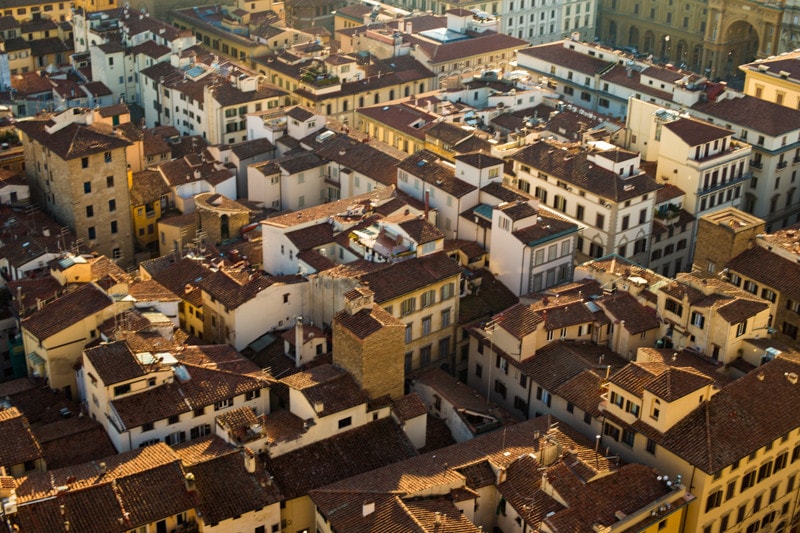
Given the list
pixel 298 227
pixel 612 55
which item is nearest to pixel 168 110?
pixel 298 227

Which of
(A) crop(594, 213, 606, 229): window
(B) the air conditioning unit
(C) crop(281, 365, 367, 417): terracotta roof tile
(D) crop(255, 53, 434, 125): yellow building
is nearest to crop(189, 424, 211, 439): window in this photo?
(C) crop(281, 365, 367, 417): terracotta roof tile

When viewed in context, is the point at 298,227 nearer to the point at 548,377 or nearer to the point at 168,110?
the point at 548,377

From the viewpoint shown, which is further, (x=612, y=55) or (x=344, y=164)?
(x=612, y=55)

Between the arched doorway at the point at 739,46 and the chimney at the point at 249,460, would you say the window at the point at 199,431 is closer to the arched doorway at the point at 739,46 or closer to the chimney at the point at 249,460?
the chimney at the point at 249,460

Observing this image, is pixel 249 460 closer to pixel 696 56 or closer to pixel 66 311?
pixel 66 311

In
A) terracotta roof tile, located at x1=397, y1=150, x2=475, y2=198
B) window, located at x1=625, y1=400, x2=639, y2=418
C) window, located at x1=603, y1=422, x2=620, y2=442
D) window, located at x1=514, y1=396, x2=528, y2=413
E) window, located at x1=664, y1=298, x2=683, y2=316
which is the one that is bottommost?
window, located at x1=514, y1=396, x2=528, y2=413

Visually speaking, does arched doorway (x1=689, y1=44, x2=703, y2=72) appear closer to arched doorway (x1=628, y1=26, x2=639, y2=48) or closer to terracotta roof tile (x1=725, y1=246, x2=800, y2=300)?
arched doorway (x1=628, y1=26, x2=639, y2=48)
